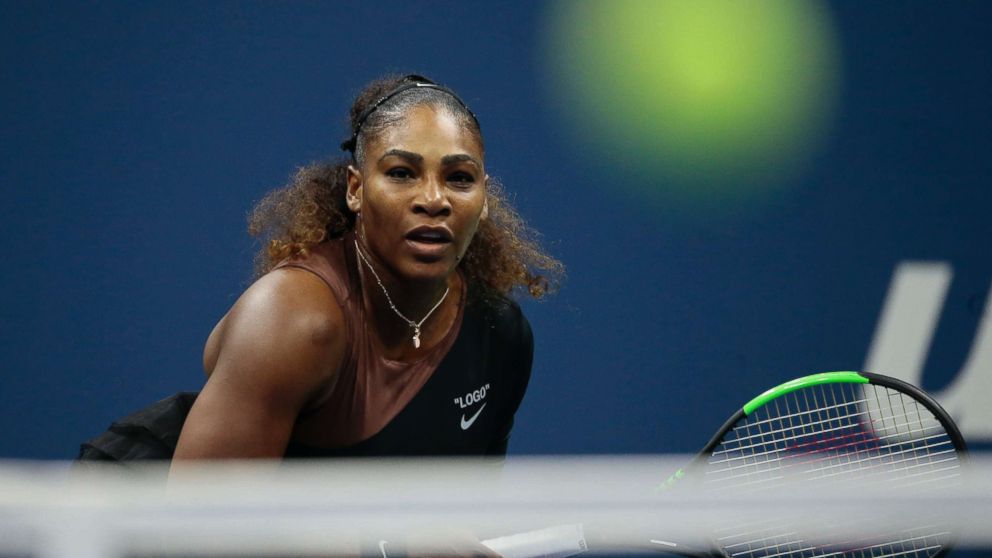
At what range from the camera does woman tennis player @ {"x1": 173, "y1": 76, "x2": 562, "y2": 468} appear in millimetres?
1507

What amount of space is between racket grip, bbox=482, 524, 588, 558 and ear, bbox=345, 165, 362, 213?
0.50 metres

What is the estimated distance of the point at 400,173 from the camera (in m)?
1.65

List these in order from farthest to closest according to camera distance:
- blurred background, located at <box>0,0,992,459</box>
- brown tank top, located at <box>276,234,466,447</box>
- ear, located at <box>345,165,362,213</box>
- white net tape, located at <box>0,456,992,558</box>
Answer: blurred background, located at <box>0,0,992,459</box> → ear, located at <box>345,165,362,213</box> → brown tank top, located at <box>276,234,466,447</box> → white net tape, located at <box>0,456,992,558</box>

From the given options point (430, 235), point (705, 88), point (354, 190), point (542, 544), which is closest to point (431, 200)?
point (430, 235)

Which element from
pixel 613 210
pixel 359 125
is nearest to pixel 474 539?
pixel 359 125

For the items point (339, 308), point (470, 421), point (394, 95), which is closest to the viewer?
point (339, 308)

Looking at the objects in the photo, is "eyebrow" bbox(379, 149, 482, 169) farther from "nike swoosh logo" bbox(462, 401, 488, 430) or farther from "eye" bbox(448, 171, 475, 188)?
"nike swoosh logo" bbox(462, 401, 488, 430)

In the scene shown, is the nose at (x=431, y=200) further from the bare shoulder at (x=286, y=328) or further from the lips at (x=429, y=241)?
the bare shoulder at (x=286, y=328)

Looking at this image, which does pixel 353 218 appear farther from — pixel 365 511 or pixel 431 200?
pixel 365 511

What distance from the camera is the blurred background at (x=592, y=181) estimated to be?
8.70 ft

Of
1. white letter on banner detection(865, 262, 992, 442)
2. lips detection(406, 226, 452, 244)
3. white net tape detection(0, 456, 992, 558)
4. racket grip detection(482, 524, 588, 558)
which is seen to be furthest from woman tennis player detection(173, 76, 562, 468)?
white letter on banner detection(865, 262, 992, 442)

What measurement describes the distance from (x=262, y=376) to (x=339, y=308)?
0.16 m

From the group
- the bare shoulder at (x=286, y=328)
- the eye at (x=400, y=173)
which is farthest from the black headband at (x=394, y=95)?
the bare shoulder at (x=286, y=328)

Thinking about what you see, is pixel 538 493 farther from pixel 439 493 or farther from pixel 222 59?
pixel 222 59
